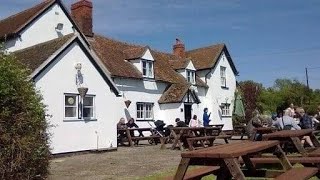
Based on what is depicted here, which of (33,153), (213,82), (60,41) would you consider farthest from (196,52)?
(33,153)

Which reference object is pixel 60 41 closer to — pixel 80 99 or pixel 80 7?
pixel 80 99

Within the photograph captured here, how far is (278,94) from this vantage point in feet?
162

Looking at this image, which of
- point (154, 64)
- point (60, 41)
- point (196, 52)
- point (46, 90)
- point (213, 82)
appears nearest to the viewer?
point (46, 90)

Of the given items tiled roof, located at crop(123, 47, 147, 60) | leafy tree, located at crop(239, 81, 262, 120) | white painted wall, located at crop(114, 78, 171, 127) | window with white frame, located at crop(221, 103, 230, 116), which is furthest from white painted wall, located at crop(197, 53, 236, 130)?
tiled roof, located at crop(123, 47, 147, 60)

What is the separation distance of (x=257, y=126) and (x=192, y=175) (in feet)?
24.1

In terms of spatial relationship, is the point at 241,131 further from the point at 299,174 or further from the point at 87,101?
the point at 299,174

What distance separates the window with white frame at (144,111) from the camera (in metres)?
27.0

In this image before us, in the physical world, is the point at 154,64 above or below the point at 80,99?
above

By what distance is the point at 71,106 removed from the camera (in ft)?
55.5

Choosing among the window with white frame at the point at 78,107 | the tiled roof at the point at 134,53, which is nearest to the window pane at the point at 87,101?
the window with white frame at the point at 78,107

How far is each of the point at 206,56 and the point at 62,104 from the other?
71.5 ft

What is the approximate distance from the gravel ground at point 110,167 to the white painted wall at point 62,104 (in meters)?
1.10

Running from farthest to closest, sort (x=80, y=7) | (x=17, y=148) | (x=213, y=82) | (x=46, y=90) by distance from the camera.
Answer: (x=213, y=82) < (x=80, y=7) < (x=46, y=90) < (x=17, y=148)

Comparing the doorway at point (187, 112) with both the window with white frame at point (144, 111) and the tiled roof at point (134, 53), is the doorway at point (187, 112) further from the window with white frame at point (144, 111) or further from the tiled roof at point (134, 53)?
the tiled roof at point (134, 53)
